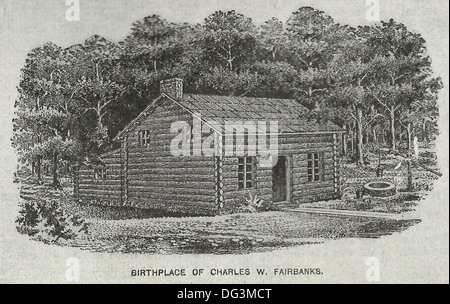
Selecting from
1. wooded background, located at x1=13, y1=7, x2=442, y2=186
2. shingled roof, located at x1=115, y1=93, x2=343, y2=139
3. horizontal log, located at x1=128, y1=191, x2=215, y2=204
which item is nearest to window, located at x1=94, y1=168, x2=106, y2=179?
wooded background, located at x1=13, y1=7, x2=442, y2=186

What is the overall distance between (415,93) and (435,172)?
1.35 m

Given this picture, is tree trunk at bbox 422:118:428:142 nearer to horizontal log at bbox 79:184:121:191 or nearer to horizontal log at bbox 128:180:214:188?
horizontal log at bbox 128:180:214:188

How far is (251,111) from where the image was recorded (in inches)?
516

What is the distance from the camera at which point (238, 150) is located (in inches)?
511

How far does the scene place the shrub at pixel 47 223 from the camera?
38.8 feet

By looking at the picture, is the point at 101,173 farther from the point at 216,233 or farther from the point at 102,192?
the point at 216,233

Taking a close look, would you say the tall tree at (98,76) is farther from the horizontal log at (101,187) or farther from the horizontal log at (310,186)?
the horizontal log at (310,186)

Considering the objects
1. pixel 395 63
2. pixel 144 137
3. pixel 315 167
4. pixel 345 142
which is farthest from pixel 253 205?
pixel 395 63

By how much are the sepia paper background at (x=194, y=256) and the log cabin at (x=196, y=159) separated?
3.93 feet

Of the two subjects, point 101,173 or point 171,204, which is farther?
point 101,173

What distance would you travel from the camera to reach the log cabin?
12633 millimetres

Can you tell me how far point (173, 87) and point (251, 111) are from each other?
1.53 meters

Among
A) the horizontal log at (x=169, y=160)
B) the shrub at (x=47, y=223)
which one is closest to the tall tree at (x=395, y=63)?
the horizontal log at (x=169, y=160)

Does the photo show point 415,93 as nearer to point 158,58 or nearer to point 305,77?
point 305,77
